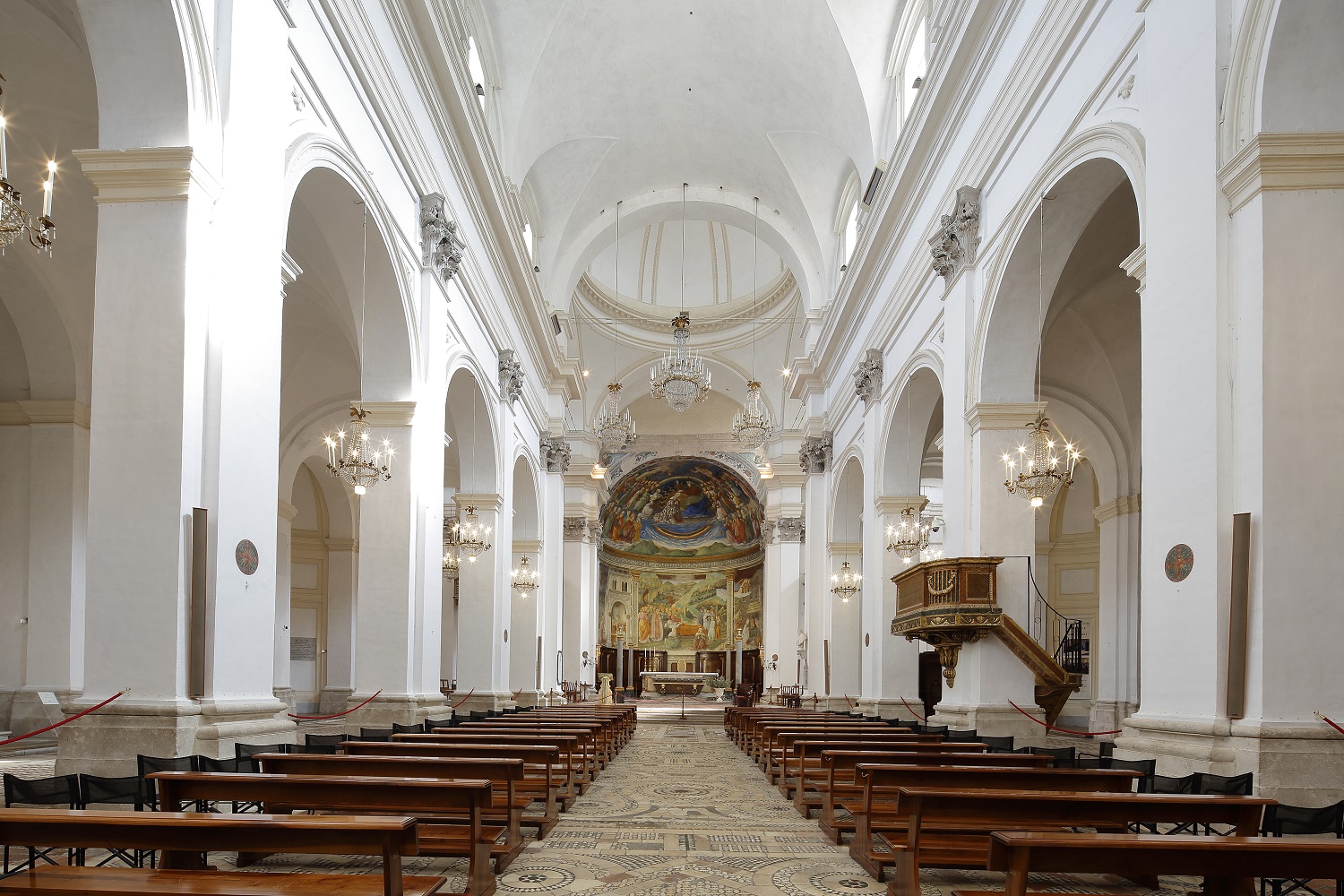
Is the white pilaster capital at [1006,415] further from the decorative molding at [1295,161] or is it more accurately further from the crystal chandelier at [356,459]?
the crystal chandelier at [356,459]

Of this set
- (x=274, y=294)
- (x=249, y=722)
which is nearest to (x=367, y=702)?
(x=249, y=722)

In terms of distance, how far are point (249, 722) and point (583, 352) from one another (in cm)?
2545

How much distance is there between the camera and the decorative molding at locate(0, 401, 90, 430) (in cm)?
1350

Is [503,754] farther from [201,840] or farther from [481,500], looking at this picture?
[481,500]

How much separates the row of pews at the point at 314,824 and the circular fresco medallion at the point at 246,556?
1.39 meters

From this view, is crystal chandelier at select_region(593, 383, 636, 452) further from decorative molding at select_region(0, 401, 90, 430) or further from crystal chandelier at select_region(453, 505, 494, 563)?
decorative molding at select_region(0, 401, 90, 430)

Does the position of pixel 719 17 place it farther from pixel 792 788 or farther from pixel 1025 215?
pixel 792 788

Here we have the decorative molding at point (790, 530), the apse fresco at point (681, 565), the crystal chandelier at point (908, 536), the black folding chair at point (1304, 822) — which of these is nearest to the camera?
the black folding chair at point (1304, 822)

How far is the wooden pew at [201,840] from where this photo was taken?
345 cm

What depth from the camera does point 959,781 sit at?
19.5 ft

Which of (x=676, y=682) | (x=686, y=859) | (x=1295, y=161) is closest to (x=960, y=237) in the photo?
(x=1295, y=161)

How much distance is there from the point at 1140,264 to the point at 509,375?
12.5m

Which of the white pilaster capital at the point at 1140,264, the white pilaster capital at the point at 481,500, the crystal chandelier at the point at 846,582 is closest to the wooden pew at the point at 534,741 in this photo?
the white pilaster capital at the point at 1140,264

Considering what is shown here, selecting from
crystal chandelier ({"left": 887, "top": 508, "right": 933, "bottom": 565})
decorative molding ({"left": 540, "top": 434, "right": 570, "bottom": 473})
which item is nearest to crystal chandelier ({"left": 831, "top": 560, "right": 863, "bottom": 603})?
crystal chandelier ({"left": 887, "top": 508, "right": 933, "bottom": 565})
